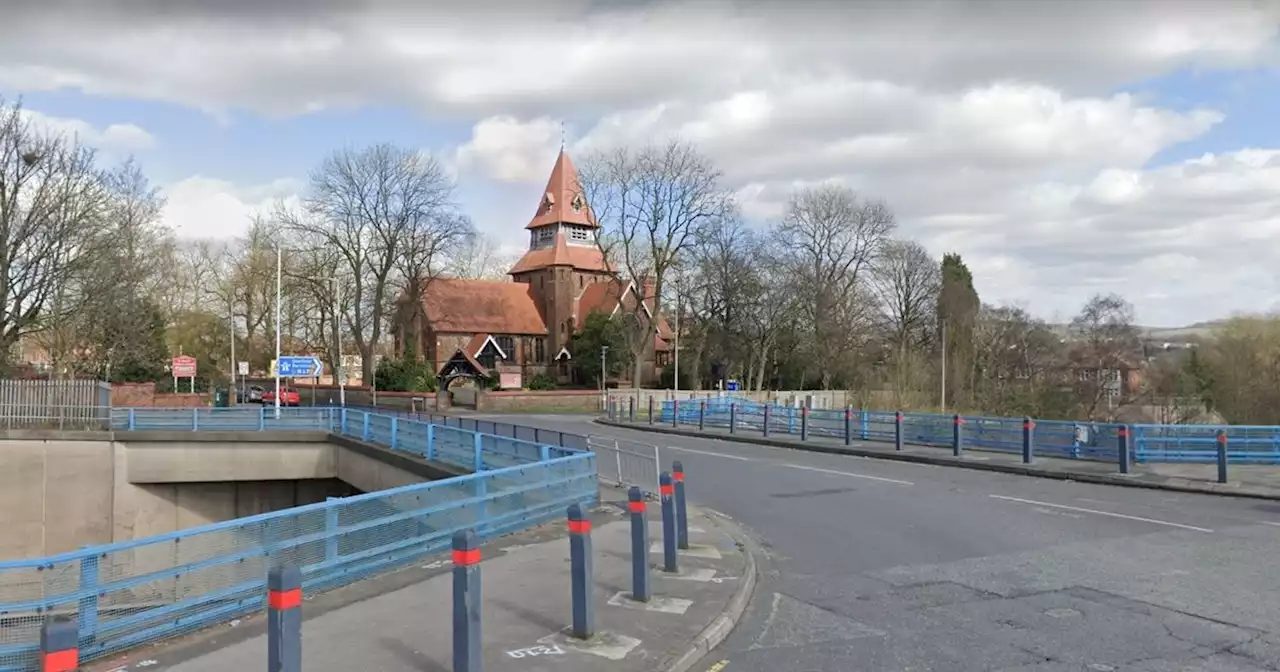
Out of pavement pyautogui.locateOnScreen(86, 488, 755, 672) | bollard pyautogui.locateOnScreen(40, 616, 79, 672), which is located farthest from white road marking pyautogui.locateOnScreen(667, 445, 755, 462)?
bollard pyautogui.locateOnScreen(40, 616, 79, 672)

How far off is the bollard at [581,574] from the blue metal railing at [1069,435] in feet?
52.5

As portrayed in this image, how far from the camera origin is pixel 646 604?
8.19m

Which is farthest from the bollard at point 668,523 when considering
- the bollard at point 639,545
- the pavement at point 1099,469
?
the pavement at point 1099,469

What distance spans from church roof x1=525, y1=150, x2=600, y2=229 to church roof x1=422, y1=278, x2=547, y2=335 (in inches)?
339

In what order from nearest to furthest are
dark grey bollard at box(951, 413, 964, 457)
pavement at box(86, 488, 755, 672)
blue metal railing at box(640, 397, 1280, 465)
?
pavement at box(86, 488, 755, 672), blue metal railing at box(640, 397, 1280, 465), dark grey bollard at box(951, 413, 964, 457)

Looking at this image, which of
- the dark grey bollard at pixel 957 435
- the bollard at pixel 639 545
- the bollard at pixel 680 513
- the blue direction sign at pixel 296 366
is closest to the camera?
the bollard at pixel 639 545

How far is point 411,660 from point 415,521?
3814mm

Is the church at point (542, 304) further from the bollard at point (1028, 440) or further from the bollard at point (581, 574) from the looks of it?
the bollard at point (581, 574)

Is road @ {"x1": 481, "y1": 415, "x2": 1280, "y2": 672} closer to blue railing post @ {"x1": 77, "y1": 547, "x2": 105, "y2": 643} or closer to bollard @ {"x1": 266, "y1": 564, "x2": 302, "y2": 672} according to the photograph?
bollard @ {"x1": 266, "y1": 564, "x2": 302, "y2": 672}

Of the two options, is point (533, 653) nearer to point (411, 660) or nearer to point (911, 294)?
point (411, 660)

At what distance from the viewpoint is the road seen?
7.01m

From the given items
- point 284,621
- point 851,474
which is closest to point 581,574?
point 284,621

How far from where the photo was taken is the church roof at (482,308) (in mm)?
87125

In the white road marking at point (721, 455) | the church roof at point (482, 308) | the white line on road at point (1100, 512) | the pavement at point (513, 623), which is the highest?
the church roof at point (482, 308)
